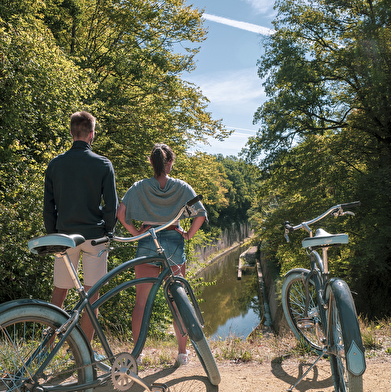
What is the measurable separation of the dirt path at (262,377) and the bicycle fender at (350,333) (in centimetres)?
89

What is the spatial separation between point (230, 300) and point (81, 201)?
1209 inches

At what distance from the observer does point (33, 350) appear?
2.18 metres

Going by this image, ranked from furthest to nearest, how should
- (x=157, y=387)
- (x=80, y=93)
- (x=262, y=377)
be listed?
1. (x=80, y=93)
2. (x=262, y=377)
3. (x=157, y=387)

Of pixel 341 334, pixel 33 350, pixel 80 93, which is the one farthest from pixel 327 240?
pixel 80 93

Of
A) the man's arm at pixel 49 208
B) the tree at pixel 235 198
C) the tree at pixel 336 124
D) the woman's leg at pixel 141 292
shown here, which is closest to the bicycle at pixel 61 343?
the woman's leg at pixel 141 292

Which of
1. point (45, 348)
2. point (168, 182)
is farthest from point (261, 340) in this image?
point (45, 348)

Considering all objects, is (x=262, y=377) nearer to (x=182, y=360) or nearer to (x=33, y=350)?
(x=182, y=360)

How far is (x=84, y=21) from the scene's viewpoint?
1270 cm

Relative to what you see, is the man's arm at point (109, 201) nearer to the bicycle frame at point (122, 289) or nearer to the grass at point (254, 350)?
the bicycle frame at point (122, 289)

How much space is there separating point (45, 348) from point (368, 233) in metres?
11.2

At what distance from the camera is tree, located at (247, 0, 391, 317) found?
456 inches

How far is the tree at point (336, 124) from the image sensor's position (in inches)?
456

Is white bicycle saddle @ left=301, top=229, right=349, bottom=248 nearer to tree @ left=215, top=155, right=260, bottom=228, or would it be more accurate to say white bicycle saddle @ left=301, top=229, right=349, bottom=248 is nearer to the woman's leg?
the woman's leg

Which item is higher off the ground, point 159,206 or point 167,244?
point 159,206
